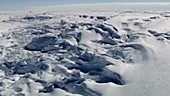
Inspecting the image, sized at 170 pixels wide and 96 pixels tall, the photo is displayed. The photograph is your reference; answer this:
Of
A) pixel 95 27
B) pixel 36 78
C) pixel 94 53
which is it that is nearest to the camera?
pixel 36 78

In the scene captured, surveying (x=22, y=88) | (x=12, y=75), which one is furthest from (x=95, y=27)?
(x=22, y=88)

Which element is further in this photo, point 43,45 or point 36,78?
point 43,45

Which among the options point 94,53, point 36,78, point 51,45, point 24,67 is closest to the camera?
point 36,78

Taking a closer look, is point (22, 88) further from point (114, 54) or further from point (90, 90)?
point (114, 54)

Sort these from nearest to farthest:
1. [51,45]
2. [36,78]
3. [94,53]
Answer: [36,78] < [94,53] < [51,45]

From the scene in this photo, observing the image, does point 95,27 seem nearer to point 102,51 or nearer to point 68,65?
point 102,51

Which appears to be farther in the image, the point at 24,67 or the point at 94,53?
the point at 94,53

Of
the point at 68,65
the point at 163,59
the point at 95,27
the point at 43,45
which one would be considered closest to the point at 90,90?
the point at 68,65
